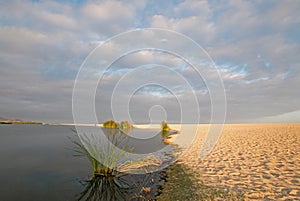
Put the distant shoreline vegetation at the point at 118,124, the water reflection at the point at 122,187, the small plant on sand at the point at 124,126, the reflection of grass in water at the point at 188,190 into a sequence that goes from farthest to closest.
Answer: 1. the distant shoreline vegetation at the point at 118,124
2. the small plant on sand at the point at 124,126
3. the water reflection at the point at 122,187
4. the reflection of grass in water at the point at 188,190

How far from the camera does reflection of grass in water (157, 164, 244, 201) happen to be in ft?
16.8

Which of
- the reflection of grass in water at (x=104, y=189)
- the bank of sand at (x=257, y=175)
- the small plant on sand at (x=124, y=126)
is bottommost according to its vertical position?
the reflection of grass in water at (x=104, y=189)

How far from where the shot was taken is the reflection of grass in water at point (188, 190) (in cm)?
511

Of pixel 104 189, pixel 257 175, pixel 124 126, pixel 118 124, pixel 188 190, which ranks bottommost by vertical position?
pixel 104 189

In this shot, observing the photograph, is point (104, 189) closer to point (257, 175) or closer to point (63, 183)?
point (63, 183)

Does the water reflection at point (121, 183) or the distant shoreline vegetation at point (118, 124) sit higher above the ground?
the distant shoreline vegetation at point (118, 124)

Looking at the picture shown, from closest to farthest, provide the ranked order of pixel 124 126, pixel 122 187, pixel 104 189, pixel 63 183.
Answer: pixel 104 189, pixel 122 187, pixel 63 183, pixel 124 126

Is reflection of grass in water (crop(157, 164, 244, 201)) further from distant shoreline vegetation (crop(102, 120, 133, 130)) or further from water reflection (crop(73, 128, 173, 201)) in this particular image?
distant shoreline vegetation (crop(102, 120, 133, 130))

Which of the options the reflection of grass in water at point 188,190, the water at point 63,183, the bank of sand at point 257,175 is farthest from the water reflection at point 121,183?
the bank of sand at point 257,175

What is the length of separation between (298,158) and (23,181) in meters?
10.1

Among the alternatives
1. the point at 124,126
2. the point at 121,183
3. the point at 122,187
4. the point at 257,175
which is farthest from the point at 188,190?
the point at 124,126

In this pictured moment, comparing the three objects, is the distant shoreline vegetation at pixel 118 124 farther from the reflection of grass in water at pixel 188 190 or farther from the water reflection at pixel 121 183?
the reflection of grass in water at pixel 188 190

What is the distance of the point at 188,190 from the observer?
5.65 m

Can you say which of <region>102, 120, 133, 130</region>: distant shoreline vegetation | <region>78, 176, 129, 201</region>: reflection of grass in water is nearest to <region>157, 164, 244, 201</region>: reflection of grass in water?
<region>78, 176, 129, 201</region>: reflection of grass in water
